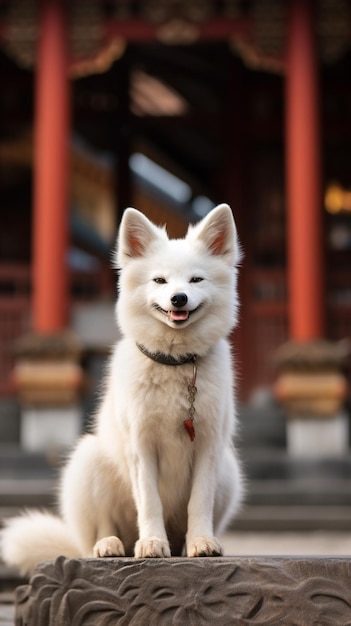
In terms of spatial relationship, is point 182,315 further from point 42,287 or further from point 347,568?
point 42,287

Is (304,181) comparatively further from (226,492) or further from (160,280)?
(160,280)

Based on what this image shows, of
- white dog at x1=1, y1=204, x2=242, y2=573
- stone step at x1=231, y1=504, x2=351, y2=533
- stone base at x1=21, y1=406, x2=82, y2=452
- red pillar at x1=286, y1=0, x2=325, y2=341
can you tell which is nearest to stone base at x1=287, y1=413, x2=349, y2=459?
red pillar at x1=286, y1=0, x2=325, y2=341

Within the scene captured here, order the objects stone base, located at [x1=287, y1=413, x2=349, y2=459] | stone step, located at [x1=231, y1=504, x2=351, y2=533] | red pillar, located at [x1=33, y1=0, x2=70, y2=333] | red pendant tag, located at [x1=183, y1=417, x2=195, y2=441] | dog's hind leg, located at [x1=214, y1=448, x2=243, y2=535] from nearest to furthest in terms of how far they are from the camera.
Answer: red pendant tag, located at [x1=183, y1=417, x2=195, y2=441] < dog's hind leg, located at [x1=214, y1=448, x2=243, y2=535] < stone step, located at [x1=231, y1=504, x2=351, y2=533] < stone base, located at [x1=287, y1=413, x2=349, y2=459] < red pillar, located at [x1=33, y1=0, x2=70, y2=333]

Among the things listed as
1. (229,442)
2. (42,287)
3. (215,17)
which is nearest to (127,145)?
(215,17)

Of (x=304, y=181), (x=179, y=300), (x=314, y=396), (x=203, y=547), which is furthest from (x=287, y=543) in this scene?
(x=304, y=181)

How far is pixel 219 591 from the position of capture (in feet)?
12.8

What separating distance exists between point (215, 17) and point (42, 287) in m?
3.20

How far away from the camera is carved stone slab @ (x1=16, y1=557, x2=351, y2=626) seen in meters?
3.88

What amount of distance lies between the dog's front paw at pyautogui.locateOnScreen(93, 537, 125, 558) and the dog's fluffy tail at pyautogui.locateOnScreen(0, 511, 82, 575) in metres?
0.46

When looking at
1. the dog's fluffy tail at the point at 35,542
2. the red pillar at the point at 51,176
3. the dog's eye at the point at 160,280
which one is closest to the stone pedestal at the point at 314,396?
the red pillar at the point at 51,176

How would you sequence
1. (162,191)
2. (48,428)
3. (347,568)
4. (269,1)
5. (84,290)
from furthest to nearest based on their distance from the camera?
1. (162,191)
2. (84,290)
3. (269,1)
4. (48,428)
5. (347,568)

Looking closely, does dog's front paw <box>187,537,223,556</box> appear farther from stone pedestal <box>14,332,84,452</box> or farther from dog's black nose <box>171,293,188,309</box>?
stone pedestal <box>14,332,84,452</box>

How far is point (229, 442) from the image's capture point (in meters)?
4.34

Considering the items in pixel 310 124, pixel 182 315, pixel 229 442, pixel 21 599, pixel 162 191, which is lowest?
pixel 21 599
